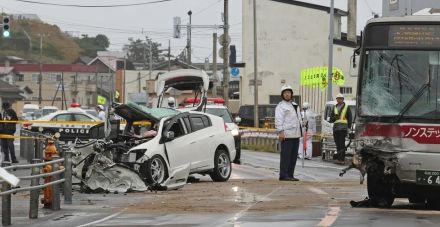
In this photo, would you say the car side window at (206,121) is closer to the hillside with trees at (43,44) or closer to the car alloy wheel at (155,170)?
the car alloy wheel at (155,170)

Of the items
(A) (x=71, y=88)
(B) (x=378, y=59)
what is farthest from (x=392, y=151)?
(A) (x=71, y=88)

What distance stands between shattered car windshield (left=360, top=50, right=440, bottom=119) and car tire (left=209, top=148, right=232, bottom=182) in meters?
6.61

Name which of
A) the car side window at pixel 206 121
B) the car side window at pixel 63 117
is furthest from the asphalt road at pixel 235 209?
the car side window at pixel 63 117

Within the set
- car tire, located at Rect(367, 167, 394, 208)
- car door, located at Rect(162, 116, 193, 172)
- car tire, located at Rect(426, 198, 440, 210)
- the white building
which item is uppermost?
the white building

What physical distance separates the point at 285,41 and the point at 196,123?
4864cm

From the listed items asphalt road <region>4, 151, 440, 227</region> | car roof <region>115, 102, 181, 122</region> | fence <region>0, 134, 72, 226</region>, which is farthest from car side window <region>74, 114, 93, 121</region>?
fence <region>0, 134, 72, 226</region>

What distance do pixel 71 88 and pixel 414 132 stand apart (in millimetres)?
122400

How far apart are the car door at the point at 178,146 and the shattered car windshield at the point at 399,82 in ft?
17.7

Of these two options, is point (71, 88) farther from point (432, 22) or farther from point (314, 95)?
point (432, 22)

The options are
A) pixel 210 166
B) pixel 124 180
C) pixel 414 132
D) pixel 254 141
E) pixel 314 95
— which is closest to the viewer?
pixel 414 132

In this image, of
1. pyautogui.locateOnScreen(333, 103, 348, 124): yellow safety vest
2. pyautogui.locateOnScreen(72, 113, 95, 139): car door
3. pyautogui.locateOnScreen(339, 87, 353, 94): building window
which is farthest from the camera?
pyautogui.locateOnScreen(339, 87, 353, 94): building window

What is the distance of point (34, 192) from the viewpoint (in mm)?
11812

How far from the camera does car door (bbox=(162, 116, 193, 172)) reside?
1677 cm

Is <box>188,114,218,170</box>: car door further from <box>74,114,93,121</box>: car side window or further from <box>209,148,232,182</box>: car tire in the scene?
<box>74,114,93,121</box>: car side window
